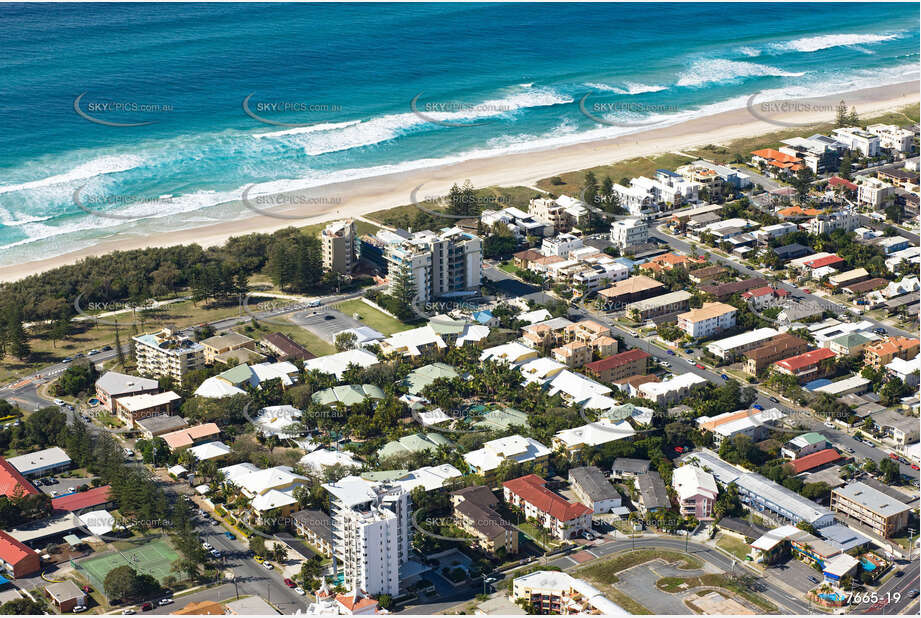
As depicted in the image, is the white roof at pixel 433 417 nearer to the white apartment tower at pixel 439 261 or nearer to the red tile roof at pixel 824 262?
the white apartment tower at pixel 439 261

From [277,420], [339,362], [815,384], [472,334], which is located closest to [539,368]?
[472,334]

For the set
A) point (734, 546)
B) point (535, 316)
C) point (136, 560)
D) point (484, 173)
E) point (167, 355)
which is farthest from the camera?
point (484, 173)

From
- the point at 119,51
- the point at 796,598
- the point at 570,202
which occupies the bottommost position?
the point at 796,598

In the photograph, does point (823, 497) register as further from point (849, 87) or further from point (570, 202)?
point (849, 87)

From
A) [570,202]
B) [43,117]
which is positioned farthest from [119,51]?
[570,202]
